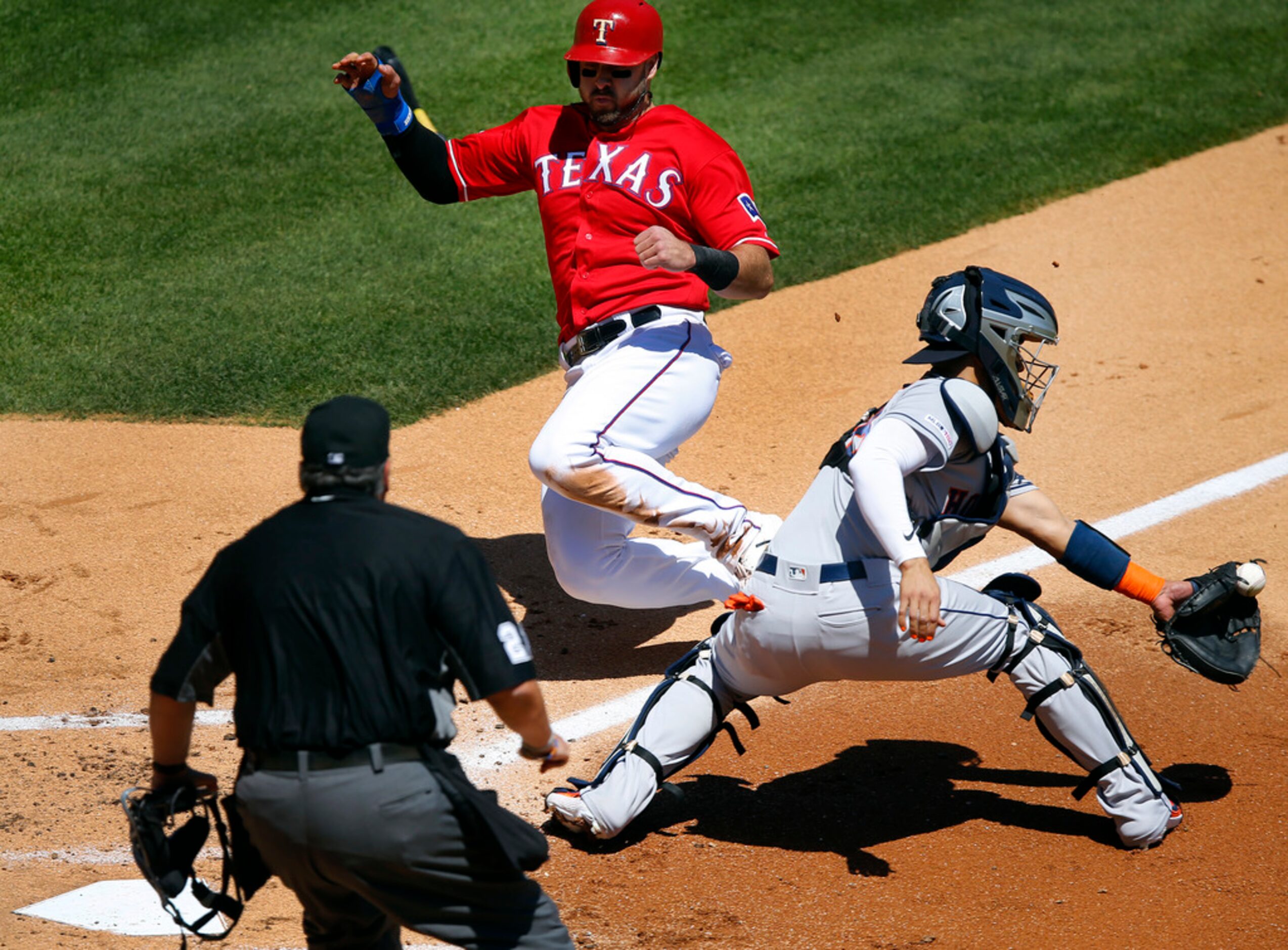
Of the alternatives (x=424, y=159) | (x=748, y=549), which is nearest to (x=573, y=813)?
(x=748, y=549)

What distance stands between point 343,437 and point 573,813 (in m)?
1.65

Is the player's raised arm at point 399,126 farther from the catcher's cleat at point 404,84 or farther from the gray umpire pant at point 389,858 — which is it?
the gray umpire pant at point 389,858

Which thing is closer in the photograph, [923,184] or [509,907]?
[509,907]

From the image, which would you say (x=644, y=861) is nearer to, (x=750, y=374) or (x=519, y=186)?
(x=519, y=186)

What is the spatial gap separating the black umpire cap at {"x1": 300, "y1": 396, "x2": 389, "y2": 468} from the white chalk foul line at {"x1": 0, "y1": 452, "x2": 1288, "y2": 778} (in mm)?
1944

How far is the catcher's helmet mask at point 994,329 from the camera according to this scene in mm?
4102

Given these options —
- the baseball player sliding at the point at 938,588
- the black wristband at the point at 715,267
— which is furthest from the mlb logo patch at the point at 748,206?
the baseball player sliding at the point at 938,588

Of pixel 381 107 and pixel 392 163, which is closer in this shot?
pixel 381 107

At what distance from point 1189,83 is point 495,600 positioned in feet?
32.5

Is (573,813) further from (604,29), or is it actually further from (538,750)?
(604,29)

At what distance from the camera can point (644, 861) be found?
416cm

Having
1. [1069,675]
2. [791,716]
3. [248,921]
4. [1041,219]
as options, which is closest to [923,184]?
[1041,219]

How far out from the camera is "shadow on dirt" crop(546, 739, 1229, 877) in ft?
14.1

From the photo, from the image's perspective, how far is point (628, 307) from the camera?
5.13m
